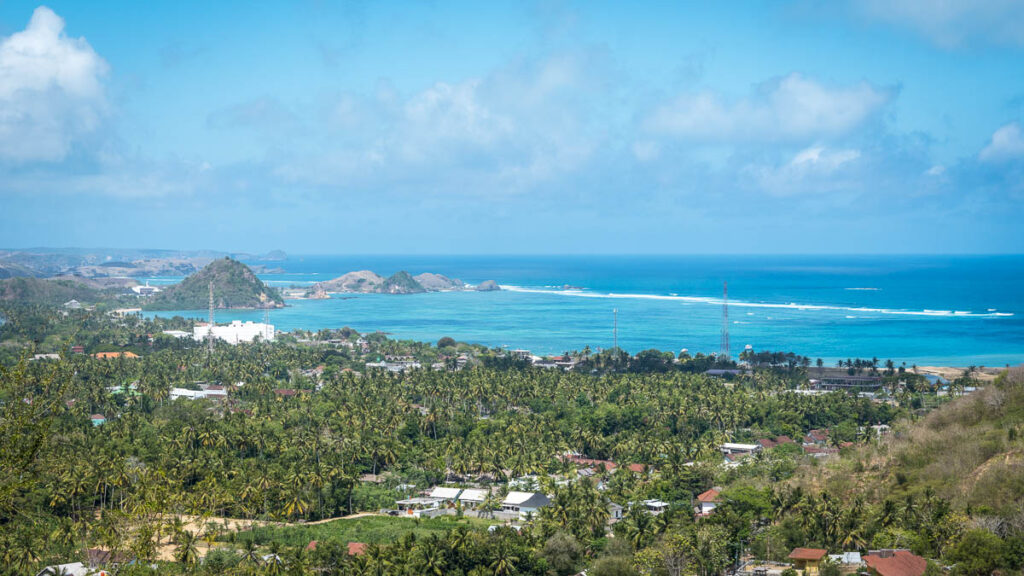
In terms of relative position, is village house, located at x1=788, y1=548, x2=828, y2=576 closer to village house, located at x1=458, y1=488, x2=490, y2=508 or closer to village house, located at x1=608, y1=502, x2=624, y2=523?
village house, located at x1=608, y1=502, x2=624, y2=523

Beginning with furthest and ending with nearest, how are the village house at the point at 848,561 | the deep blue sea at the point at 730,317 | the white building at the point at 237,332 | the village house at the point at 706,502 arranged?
the white building at the point at 237,332 → the deep blue sea at the point at 730,317 → the village house at the point at 706,502 → the village house at the point at 848,561

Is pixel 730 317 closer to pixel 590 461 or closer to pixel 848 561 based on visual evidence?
pixel 590 461

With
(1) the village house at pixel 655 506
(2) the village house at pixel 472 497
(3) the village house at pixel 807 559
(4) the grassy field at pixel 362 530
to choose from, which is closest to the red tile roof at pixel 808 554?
(3) the village house at pixel 807 559

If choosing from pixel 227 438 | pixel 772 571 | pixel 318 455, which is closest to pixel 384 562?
pixel 772 571

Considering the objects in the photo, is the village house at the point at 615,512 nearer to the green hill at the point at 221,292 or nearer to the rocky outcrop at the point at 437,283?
the green hill at the point at 221,292

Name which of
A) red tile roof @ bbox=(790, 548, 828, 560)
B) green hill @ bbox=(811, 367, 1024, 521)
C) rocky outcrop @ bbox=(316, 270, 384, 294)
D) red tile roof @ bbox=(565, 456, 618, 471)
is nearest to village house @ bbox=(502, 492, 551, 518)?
red tile roof @ bbox=(565, 456, 618, 471)

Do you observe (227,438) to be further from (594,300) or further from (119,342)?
(594,300)
